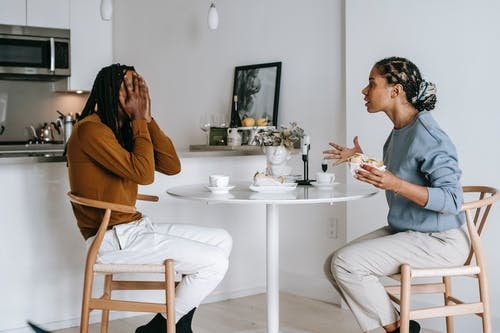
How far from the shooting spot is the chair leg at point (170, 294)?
8.31 feet

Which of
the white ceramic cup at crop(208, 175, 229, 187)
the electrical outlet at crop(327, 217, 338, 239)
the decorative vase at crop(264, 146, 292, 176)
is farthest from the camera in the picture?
the electrical outlet at crop(327, 217, 338, 239)

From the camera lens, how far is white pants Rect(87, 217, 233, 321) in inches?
104

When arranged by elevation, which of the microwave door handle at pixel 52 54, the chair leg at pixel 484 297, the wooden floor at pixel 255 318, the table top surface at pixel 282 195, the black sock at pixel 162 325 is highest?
the microwave door handle at pixel 52 54

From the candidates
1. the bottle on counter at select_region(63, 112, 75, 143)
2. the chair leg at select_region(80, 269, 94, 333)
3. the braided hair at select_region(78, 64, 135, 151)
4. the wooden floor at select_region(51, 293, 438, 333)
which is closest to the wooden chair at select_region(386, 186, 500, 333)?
the wooden floor at select_region(51, 293, 438, 333)

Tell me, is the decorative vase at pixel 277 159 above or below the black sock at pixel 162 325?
above

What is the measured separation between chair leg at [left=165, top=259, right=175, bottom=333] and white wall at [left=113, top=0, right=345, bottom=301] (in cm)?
162

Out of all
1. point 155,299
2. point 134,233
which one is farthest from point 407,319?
point 155,299

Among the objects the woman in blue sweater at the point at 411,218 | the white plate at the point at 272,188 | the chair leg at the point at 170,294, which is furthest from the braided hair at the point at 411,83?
the chair leg at the point at 170,294

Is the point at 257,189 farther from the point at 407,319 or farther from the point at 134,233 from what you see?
the point at 407,319

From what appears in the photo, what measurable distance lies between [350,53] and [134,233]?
1786mm

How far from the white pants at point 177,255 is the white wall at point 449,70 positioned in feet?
4.42

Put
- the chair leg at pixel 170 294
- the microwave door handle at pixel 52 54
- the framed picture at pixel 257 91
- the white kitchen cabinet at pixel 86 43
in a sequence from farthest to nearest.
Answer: the white kitchen cabinet at pixel 86 43
the microwave door handle at pixel 52 54
the framed picture at pixel 257 91
the chair leg at pixel 170 294

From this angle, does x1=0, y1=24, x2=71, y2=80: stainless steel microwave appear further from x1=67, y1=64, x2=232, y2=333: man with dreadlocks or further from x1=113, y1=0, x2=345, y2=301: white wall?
x1=67, y1=64, x2=232, y2=333: man with dreadlocks

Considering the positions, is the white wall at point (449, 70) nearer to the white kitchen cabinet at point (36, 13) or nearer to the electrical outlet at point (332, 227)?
the electrical outlet at point (332, 227)
